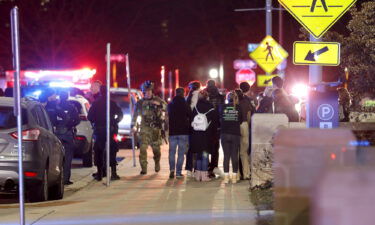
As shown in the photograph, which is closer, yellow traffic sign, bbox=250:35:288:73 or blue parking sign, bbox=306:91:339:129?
blue parking sign, bbox=306:91:339:129

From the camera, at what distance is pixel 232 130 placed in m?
15.4

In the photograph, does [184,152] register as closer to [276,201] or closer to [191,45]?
[276,201]

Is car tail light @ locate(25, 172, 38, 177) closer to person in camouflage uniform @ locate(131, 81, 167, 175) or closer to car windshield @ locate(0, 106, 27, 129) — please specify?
car windshield @ locate(0, 106, 27, 129)

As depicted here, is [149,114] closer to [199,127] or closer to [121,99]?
[199,127]

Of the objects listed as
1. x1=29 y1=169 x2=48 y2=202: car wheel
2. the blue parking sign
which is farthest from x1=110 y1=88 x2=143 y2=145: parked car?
the blue parking sign

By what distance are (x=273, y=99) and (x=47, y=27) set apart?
41.3 meters

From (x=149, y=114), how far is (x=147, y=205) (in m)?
4.91

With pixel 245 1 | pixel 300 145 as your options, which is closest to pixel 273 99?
pixel 300 145

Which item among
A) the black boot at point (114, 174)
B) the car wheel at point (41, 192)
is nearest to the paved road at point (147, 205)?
the car wheel at point (41, 192)

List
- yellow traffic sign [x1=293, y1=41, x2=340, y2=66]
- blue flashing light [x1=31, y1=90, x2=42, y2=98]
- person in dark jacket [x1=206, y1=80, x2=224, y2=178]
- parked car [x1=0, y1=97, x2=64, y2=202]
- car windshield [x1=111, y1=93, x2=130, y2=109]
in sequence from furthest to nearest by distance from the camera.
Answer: car windshield [x1=111, y1=93, x2=130, y2=109] < blue flashing light [x1=31, y1=90, x2=42, y2=98] < person in dark jacket [x1=206, y1=80, x2=224, y2=178] < parked car [x1=0, y1=97, x2=64, y2=202] < yellow traffic sign [x1=293, y1=41, x2=340, y2=66]

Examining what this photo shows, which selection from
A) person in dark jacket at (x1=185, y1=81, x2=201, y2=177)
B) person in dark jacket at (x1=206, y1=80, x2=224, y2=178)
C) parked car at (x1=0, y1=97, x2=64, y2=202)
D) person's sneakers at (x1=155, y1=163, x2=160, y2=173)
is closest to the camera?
parked car at (x1=0, y1=97, x2=64, y2=202)

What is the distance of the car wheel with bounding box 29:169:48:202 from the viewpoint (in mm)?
12742

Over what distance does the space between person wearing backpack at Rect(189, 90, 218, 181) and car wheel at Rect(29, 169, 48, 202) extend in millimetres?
3569

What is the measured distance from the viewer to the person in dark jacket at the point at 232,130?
15406mm
